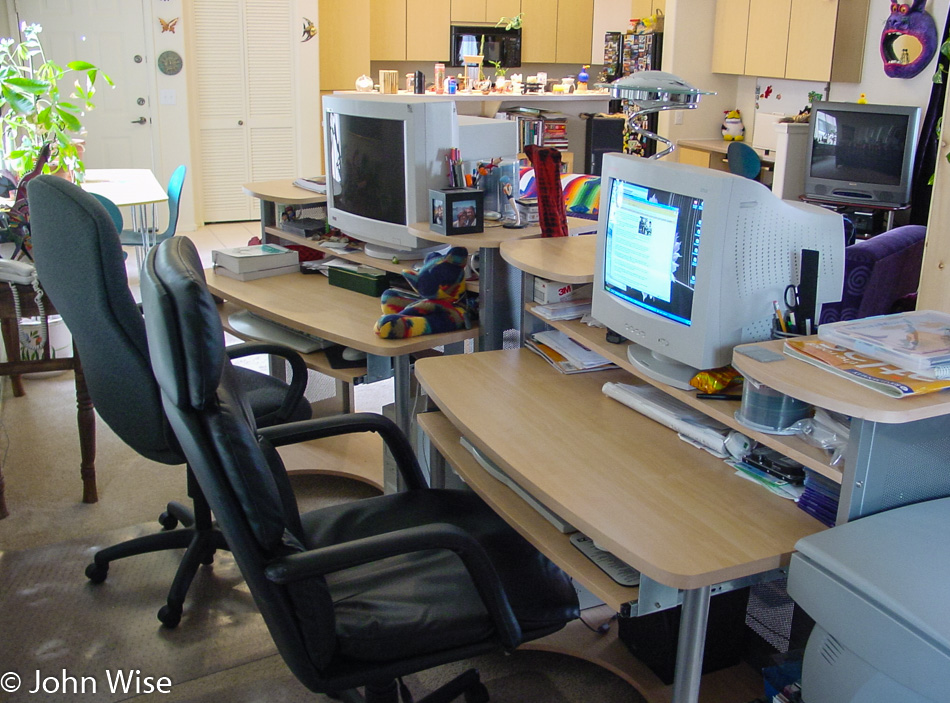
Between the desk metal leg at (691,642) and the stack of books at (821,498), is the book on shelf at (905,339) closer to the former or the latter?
the stack of books at (821,498)

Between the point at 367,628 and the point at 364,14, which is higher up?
the point at 364,14

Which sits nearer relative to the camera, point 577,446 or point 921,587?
point 921,587

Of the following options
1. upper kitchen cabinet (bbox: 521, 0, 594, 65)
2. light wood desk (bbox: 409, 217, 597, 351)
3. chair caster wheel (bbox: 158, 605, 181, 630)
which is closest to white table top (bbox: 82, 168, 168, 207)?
light wood desk (bbox: 409, 217, 597, 351)

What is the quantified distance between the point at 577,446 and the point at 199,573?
1.38 meters

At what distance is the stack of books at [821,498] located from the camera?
153cm

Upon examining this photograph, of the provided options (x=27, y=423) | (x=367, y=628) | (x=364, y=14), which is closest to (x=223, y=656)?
(x=367, y=628)

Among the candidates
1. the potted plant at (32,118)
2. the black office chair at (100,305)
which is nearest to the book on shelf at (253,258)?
the potted plant at (32,118)

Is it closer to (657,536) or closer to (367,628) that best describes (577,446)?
(657,536)

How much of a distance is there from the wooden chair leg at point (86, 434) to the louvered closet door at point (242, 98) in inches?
182

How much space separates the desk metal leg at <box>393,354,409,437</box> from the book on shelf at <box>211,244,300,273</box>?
2.84 feet

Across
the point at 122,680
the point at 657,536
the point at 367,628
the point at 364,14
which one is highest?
the point at 364,14

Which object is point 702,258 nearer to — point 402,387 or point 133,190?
point 402,387

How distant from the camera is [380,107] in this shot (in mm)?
2867

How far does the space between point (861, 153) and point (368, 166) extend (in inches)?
126
